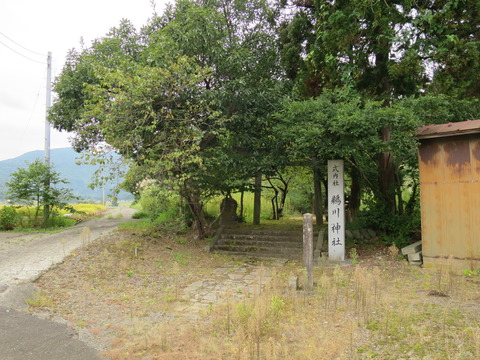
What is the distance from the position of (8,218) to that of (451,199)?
604 inches

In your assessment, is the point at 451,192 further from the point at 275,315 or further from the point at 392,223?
the point at 275,315

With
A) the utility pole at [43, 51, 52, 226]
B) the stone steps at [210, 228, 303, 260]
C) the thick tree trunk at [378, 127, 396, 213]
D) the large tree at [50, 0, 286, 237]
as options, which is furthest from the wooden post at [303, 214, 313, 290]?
the utility pole at [43, 51, 52, 226]

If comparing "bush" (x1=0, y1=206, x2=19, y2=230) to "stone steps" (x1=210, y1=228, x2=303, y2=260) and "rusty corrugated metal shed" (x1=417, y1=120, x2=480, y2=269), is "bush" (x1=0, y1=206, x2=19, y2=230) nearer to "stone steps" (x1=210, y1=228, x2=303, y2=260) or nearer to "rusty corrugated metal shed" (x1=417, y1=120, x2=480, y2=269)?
"stone steps" (x1=210, y1=228, x2=303, y2=260)

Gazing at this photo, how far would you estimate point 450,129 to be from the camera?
739cm

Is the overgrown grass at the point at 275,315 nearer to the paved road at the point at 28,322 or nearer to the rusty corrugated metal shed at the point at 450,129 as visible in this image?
the paved road at the point at 28,322

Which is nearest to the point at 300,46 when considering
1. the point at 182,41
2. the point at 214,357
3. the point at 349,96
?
the point at 349,96

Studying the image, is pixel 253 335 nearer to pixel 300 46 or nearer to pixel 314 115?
pixel 314 115

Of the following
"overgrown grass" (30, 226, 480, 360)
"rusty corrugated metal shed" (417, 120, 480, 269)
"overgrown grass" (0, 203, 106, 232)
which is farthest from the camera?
"overgrown grass" (0, 203, 106, 232)

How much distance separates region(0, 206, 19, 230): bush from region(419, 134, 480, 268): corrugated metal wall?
580 inches

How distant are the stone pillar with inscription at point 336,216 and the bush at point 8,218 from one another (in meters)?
12.5

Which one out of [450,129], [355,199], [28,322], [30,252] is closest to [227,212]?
[355,199]

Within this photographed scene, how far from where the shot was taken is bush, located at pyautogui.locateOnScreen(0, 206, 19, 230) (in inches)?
529

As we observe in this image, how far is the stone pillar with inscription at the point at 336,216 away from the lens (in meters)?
9.50

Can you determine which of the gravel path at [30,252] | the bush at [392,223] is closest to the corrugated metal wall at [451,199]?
the bush at [392,223]
